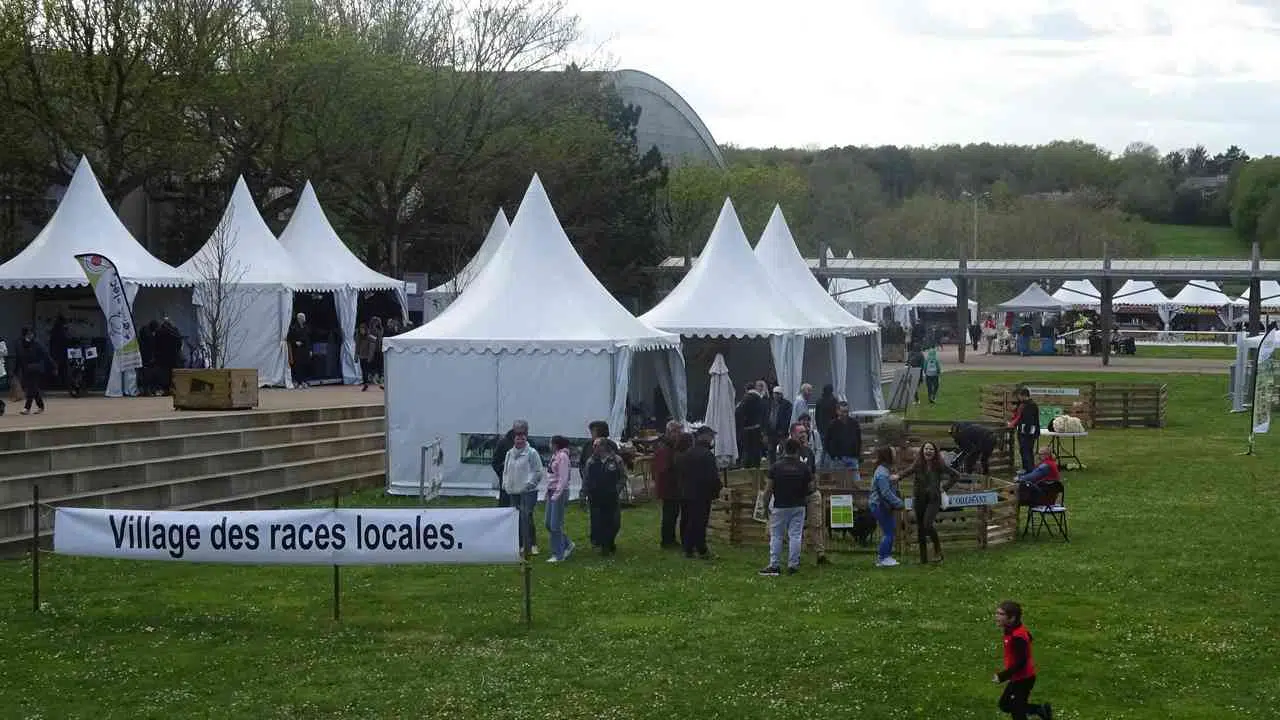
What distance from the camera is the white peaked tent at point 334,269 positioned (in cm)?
3250

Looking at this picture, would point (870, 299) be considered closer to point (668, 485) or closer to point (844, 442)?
point (844, 442)

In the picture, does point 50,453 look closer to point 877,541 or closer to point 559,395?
point 559,395

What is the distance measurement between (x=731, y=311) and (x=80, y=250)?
40.0 feet

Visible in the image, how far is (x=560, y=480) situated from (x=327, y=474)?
7427mm

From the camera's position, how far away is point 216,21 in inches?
1629

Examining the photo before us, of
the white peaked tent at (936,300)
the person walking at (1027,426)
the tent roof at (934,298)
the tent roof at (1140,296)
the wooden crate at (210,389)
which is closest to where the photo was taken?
the person walking at (1027,426)

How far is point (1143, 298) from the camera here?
74.1m

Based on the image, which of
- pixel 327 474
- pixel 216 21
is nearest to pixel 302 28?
pixel 216 21

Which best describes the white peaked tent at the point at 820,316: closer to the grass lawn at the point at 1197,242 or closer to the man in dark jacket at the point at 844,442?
the man in dark jacket at the point at 844,442

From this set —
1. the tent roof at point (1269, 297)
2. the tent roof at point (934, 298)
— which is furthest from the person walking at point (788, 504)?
the tent roof at point (1269, 297)

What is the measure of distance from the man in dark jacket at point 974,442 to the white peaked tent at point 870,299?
122ft

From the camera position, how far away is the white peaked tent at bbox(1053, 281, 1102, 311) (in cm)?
6975

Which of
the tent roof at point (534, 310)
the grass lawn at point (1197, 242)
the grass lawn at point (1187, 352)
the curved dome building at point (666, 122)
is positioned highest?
the curved dome building at point (666, 122)

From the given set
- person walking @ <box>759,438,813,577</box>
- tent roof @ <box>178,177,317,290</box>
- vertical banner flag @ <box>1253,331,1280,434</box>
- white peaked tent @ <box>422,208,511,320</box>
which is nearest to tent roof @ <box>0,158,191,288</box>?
tent roof @ <box>178,177,317,290</box>
